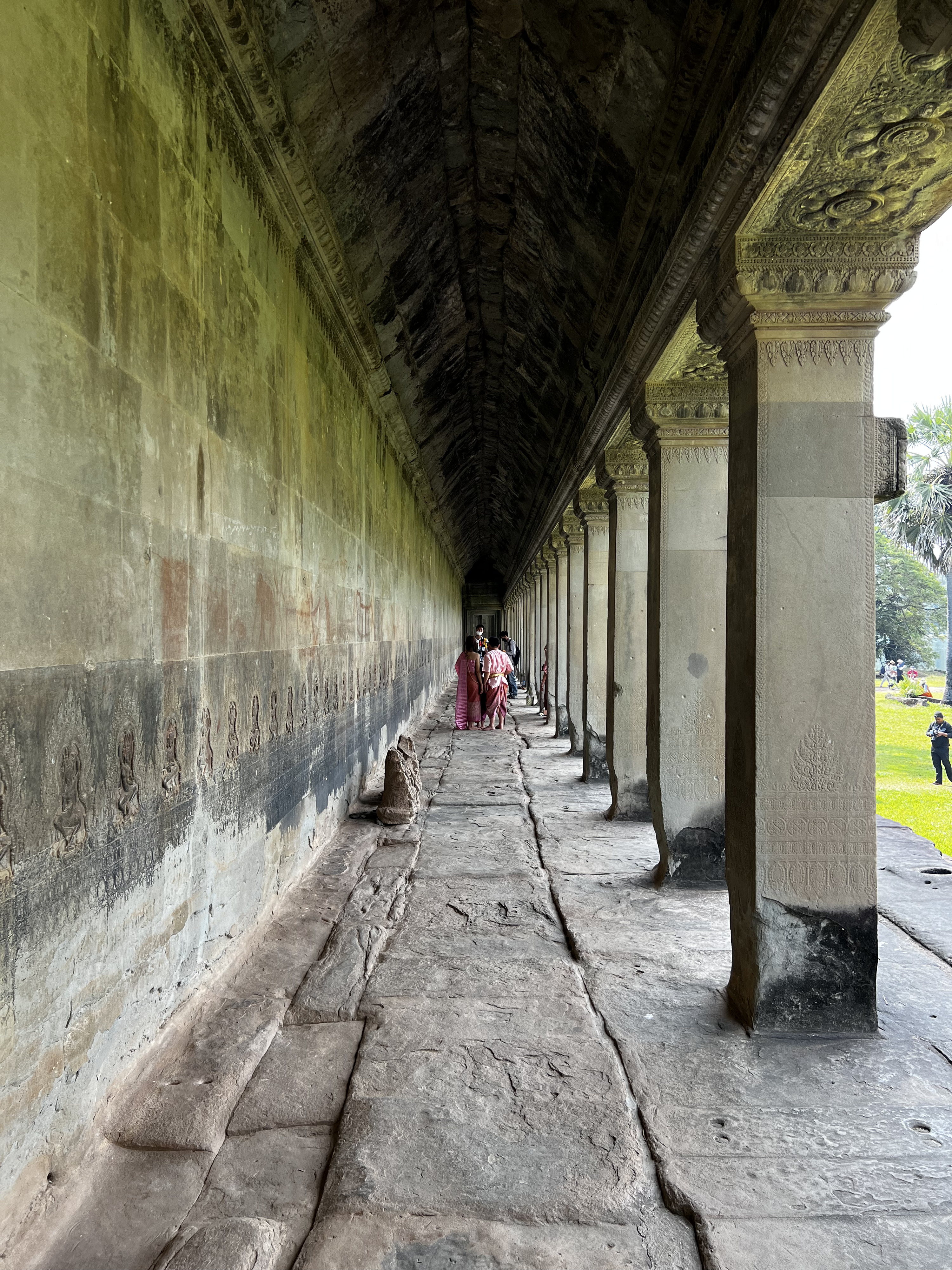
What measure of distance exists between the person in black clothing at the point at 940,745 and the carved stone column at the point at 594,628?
490cm

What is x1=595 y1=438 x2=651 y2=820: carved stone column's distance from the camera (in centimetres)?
744

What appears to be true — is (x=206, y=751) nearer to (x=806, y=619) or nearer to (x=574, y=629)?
(x=806, y=619)

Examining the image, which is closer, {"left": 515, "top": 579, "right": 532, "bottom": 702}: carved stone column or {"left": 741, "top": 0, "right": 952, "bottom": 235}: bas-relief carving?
{"left": 741, "top": 0, "right": 952, "bottom": 235}: bas-relief carving

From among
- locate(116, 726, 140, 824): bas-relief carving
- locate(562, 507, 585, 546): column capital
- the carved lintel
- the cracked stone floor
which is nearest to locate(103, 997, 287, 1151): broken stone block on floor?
the cracked stone floor

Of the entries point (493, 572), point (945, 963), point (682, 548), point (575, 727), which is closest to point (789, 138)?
point (682, 548)

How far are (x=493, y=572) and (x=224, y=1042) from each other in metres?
41.8

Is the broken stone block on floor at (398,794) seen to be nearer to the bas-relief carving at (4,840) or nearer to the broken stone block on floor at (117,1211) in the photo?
the broken stone block on floor at (117,1211)

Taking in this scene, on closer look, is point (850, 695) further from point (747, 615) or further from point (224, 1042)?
point (224, 1042)

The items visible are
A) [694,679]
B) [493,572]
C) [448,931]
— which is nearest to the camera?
[448,931]

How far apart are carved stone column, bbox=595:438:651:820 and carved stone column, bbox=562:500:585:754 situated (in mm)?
4261

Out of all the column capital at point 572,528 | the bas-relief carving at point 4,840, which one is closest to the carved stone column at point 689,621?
the bas-relief carving at point 4,840

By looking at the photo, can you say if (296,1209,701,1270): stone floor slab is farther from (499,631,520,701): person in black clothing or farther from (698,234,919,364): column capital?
(499,631,520,701): person in black clothing

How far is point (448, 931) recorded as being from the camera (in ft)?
15.3

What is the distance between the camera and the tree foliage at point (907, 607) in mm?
37250
